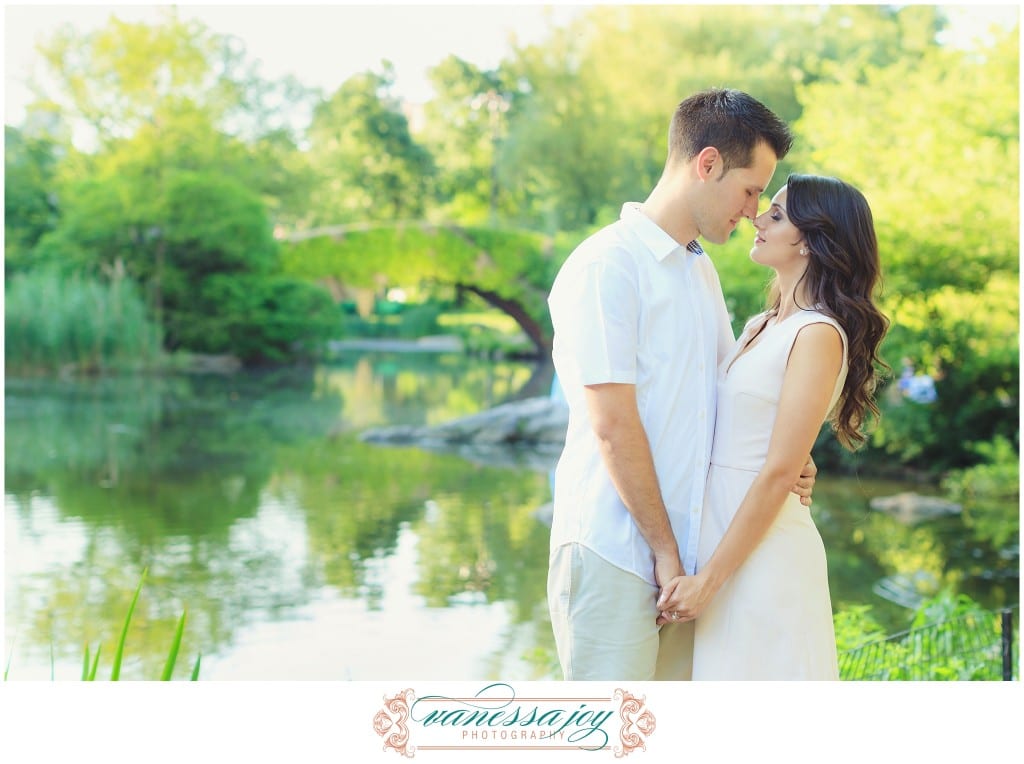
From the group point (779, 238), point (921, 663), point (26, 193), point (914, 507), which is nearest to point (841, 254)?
point (779, 238)

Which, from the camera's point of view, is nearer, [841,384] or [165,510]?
[841,384]

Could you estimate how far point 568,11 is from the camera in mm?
21156

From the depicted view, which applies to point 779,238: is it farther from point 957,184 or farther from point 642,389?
point 957,184

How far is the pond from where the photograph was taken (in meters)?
5.16

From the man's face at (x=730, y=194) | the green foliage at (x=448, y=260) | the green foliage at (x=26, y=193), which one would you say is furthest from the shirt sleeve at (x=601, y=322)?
the green foliage at (x=26, y=193)

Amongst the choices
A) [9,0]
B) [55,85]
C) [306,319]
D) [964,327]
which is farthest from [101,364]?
[9,0]

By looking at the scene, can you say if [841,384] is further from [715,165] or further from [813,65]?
[813,65]

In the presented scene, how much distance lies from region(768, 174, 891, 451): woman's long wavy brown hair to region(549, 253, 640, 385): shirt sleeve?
0.27m

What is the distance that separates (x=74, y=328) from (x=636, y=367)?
51.3ft

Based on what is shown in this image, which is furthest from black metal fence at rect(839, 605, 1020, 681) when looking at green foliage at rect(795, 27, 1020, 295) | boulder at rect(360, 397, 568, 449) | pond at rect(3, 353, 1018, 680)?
boulder at rect(360, 397, 568, 449)

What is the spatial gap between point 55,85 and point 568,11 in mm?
9153

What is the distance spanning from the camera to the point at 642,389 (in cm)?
163

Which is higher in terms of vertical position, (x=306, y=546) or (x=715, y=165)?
(x=715, y=165)

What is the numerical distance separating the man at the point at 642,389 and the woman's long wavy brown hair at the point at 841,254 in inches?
2.8
